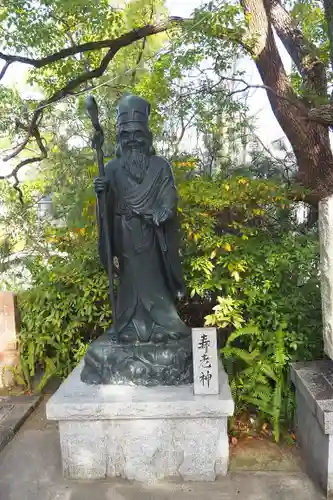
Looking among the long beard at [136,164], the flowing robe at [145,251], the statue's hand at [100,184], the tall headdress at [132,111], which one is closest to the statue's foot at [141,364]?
the flowing robe at [145,251]

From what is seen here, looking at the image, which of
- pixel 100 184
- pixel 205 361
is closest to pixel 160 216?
pixel 100 184

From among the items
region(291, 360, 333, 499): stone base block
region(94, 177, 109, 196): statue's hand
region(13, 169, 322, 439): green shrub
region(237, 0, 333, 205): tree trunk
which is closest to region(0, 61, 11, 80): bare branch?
region(13, 169, 322, 439): green shrub

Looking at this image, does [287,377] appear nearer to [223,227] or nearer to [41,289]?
[223,227]

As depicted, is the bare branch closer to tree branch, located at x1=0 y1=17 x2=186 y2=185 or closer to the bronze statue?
tree branch, located at x1=0 y1=17 x2=186 y2=185

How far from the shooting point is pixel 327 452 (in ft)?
8.00

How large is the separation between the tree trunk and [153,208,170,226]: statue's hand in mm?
3573

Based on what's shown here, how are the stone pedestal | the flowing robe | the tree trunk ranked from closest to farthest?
the stone pedestal, the flowing robe, the tree trunk

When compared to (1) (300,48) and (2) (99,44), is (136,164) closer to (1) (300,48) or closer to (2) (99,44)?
(2) (99,44)

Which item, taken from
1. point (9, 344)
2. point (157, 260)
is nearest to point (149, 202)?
point (157, 260)

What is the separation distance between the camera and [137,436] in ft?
8.68

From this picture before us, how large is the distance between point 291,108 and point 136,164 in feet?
12.5

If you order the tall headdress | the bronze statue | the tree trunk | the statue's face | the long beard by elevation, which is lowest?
the bronze statue

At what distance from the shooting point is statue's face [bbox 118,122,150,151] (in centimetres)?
278

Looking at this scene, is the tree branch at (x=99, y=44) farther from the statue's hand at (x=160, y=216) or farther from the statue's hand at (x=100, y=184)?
the statue's hand at (x=160, y=216)
